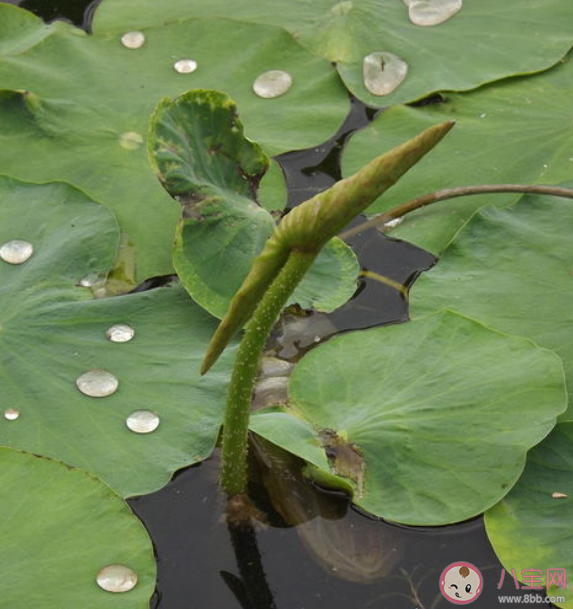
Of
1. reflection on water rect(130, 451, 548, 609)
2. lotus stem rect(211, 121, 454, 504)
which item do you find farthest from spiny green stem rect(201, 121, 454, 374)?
reflection on water rect(130, 451, 548, 609)

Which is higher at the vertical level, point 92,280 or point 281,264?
point 281,264

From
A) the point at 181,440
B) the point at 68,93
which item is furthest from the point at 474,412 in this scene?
the point at 68,93

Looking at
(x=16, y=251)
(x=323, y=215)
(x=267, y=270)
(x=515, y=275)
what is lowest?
(x=16, y=251)

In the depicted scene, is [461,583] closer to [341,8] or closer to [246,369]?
[246,369]

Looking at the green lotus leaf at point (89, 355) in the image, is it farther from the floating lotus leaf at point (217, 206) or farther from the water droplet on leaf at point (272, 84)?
the water droplet on leaf at point (272, 84)

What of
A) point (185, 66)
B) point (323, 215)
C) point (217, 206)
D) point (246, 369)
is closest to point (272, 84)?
point (185, 66)

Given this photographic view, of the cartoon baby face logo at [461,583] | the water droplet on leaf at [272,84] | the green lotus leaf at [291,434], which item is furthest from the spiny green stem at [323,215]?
the water droplet on leaf at [272,84]

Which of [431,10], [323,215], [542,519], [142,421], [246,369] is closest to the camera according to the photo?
[323,215]
